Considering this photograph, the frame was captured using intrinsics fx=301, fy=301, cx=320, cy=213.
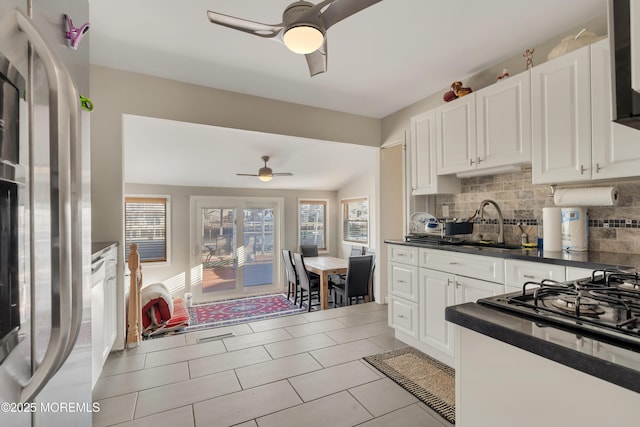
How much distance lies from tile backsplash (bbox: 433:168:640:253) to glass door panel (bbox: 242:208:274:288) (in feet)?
13.9

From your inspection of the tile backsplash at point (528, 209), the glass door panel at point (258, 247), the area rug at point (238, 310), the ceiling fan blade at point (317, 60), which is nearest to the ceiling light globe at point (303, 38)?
the ceiling fan blade at point (317, 60)

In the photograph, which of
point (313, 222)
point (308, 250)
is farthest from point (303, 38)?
point (313, 222)

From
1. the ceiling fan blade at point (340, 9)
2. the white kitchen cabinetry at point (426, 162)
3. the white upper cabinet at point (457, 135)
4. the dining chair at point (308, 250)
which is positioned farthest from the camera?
the dining chair at point (308, 250)

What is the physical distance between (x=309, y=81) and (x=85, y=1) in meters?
2.05

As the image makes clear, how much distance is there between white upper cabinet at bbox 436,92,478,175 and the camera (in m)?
2.47

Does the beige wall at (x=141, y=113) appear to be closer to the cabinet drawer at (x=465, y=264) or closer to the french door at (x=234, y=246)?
the cabinet drawer at (x=465, y=264)

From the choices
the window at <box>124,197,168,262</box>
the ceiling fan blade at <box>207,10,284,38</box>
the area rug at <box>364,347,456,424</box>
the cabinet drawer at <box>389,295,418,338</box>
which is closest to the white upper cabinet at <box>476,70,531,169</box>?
the cabinet drawer at <box>389,295,418,338</box>

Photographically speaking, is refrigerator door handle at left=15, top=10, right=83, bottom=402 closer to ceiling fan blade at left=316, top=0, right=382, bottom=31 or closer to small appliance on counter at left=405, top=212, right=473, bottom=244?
ceiling fan blade at left=316, top=0, right=382, bottom=31

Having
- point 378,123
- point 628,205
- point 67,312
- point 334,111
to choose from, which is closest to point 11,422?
point 67,312

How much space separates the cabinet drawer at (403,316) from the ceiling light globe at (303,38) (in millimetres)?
2089

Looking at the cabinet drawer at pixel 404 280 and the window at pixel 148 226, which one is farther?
the window at pixel 148 226

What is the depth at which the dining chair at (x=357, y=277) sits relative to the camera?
15.3 feet

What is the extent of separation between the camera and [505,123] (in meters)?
2.22

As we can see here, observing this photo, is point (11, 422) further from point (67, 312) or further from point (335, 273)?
point (335, 273)
